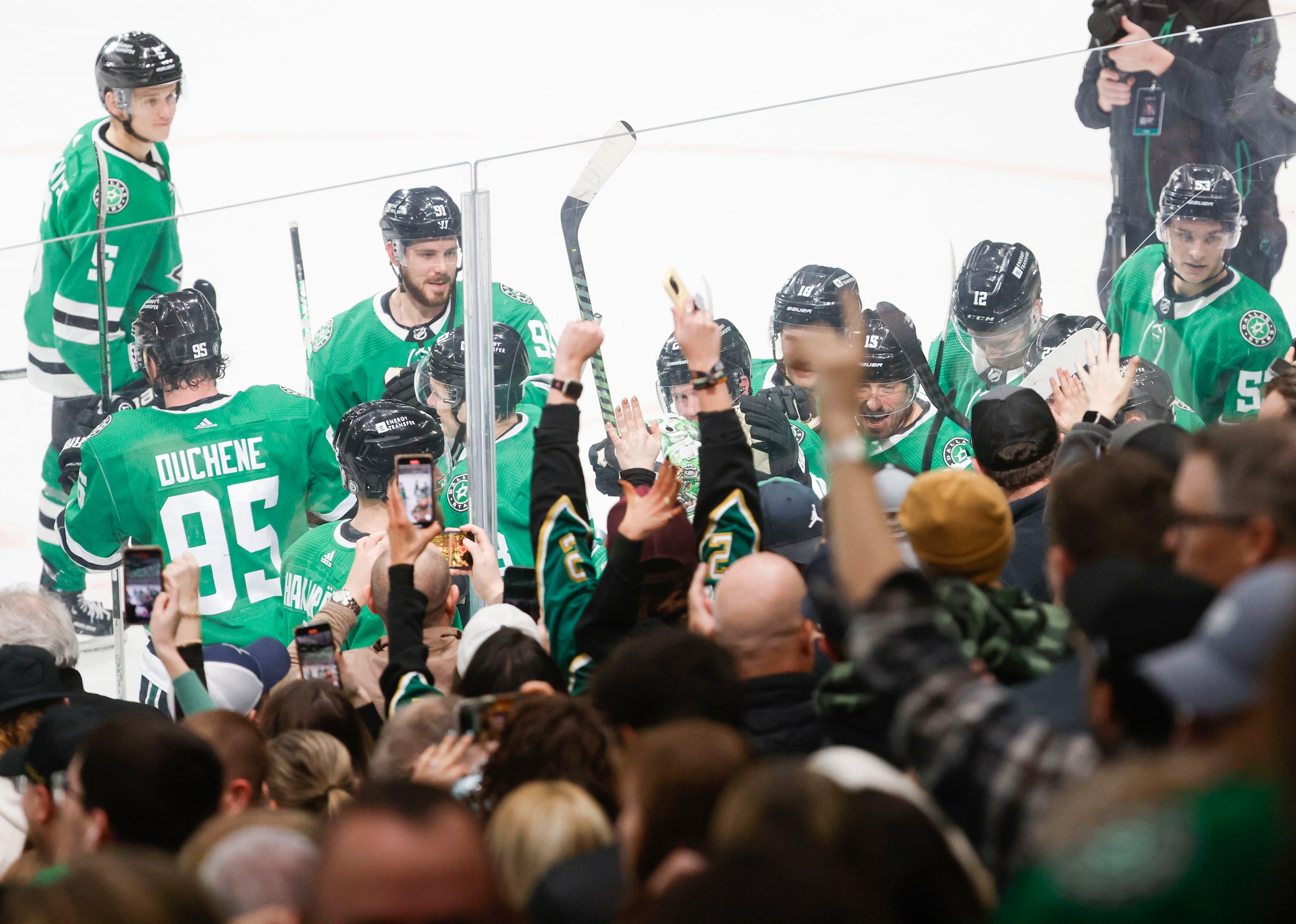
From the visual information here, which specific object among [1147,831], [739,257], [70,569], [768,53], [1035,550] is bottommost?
[70,569]

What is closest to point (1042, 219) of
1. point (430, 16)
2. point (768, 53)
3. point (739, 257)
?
point (739, 257)

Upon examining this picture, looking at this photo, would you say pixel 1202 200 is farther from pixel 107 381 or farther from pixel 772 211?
pixel 107 381

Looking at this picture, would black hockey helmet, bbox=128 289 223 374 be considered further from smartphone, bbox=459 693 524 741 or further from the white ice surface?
smartphone, bbox=459 693 524 741

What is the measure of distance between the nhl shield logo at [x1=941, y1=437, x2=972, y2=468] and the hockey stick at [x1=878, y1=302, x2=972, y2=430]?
5cm

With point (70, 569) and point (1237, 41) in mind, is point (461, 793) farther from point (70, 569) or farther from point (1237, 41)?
point (70, 569)

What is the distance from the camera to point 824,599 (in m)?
1.85

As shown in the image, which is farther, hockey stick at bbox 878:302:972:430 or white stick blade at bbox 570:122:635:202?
white stick blade at bbox 570:122:635:202

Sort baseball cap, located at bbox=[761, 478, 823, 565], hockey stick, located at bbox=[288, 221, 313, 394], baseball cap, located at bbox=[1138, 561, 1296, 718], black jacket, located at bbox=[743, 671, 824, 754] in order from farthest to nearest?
1. hockey stick, located at bbox=[288, 221, 313, 394]
2. baseball cap, located at bbox=[761, 478, 823, 565]
3. black jacket, located at bbox=[743, 671, 824, 754]
4. baseball cap, located at bbox=[1138, 561, 1296, 718]

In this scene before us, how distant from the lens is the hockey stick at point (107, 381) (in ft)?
12.7

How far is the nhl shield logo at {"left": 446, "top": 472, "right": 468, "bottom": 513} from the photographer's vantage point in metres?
3.44

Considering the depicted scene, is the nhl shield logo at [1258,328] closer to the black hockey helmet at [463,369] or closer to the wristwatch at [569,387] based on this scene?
the wristwatch at [569,387]

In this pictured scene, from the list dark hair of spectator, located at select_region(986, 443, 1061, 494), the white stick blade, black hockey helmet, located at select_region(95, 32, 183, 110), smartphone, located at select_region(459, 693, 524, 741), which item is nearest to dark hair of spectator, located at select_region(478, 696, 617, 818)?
smartphone, located at select_region(459, 693, 524, 741)

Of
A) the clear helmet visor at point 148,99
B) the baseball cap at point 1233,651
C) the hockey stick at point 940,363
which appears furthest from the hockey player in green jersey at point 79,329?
the baseball cap at point 1233,651

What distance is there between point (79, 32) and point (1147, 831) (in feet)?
24.9
